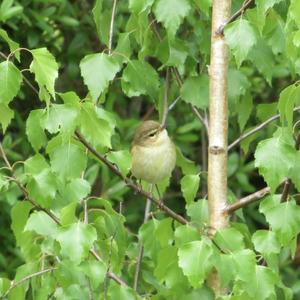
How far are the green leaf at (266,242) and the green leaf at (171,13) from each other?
580 mm

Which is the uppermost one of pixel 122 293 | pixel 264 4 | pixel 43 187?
pixel 264 4

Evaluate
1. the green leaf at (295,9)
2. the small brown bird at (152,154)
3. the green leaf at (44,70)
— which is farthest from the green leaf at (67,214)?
the small brown bird at (152,154)

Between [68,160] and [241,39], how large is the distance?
1.78 feet

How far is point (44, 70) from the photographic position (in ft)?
7.48

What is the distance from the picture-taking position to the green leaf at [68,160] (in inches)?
97.5

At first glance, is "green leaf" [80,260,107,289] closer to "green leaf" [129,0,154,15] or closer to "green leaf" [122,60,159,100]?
"green leaf" [122,60,159,100]

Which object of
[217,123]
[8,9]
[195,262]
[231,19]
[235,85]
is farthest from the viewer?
[8,9]

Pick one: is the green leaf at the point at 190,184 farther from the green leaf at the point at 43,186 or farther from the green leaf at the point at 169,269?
the green leaf at the point at 43,186

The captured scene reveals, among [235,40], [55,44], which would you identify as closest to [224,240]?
[235,40]

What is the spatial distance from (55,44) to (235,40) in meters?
2.66

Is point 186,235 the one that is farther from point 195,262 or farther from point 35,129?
point 35,129

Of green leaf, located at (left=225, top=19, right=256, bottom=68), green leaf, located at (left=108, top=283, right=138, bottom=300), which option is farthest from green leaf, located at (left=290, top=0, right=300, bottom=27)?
green leaf, located at (left=108, top=283, right=138, bottom=300)

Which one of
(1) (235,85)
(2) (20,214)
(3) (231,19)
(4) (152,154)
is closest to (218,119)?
(1) (235,85)

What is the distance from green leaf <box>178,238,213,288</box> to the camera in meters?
2.38
